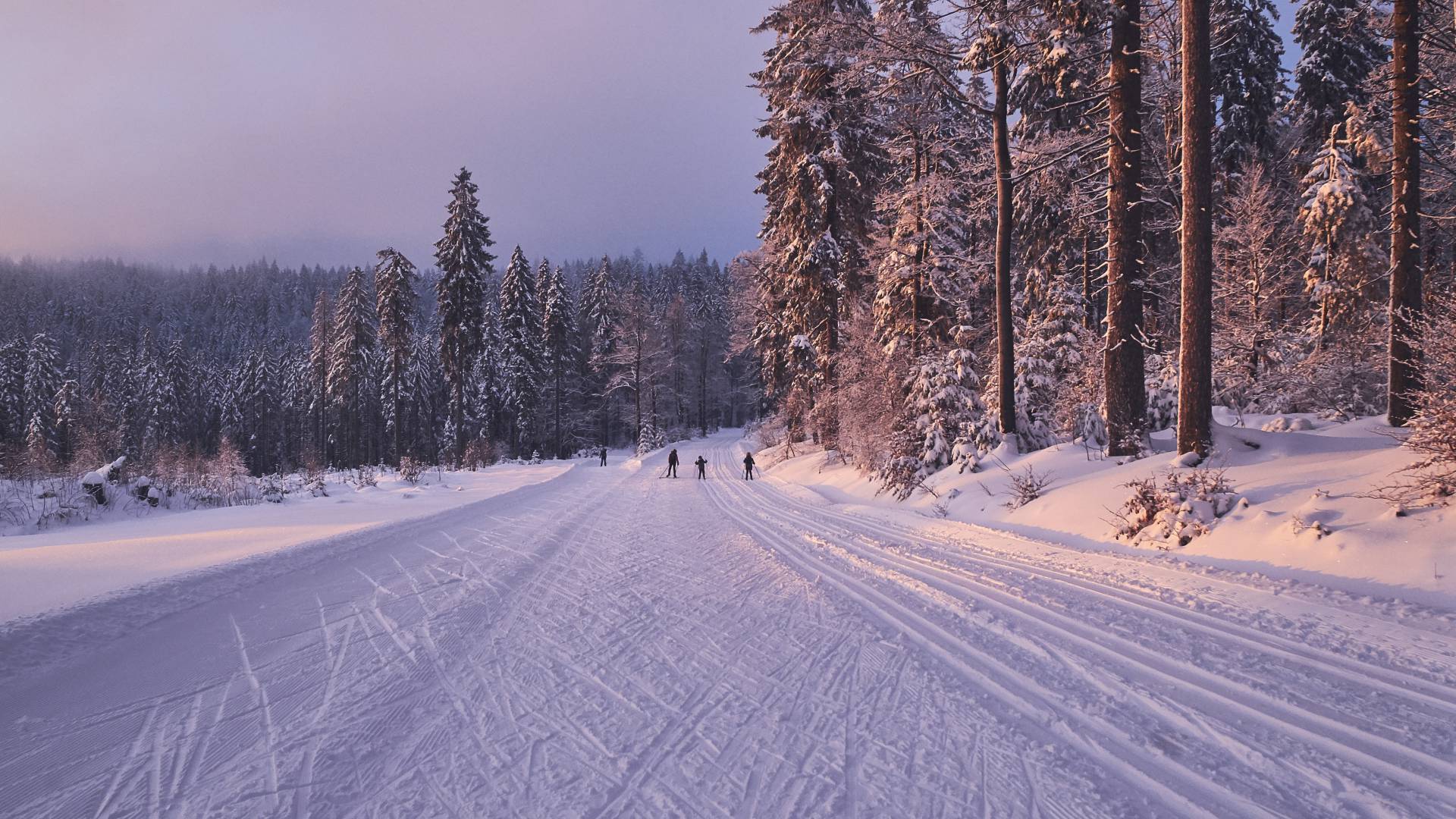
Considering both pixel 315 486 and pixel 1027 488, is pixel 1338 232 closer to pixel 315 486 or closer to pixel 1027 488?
pixel 1027 488

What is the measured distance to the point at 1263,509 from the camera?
6.59 metres

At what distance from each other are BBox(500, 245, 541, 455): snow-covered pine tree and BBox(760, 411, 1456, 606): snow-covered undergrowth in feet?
130

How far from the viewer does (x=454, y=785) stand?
8.52 feet

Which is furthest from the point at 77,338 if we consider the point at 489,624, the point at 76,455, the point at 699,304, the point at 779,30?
the point at 489,624

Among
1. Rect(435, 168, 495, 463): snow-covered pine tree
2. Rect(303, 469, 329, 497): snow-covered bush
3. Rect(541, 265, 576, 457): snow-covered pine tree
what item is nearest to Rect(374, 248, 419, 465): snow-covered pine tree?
Rect(435, 168, 495, 463): snow-covered pine tree

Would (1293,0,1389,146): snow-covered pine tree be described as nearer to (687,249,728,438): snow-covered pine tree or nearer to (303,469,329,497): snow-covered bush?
(303,469,329,497): snow-covered bush

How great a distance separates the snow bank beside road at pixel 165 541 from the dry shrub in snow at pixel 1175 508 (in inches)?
426

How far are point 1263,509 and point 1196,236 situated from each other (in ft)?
13.8

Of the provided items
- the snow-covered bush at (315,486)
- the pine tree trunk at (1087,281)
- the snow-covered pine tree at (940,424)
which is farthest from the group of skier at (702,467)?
the pine tree trunk at (1087,281)

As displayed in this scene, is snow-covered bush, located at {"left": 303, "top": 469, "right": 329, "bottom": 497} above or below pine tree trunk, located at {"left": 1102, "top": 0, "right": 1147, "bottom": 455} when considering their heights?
below

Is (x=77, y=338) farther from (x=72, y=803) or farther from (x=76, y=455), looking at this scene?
(x=72, y=803)

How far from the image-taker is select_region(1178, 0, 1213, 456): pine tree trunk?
8.45 m

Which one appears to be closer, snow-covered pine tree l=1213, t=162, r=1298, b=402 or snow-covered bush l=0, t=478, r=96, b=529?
snow-covered bush l=0, t=478, r=96, b=529

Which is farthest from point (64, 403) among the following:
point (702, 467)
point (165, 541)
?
point (165, 541)
